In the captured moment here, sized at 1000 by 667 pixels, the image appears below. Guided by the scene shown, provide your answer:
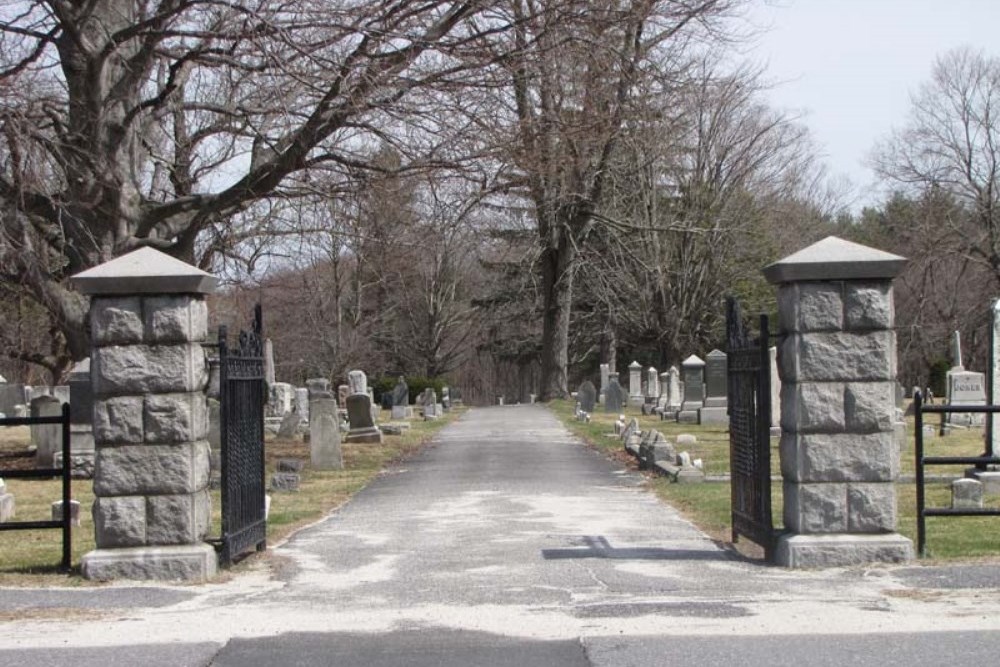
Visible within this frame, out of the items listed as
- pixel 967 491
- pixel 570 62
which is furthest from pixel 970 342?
pixel 967 491

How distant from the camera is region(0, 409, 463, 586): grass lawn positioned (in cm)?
998

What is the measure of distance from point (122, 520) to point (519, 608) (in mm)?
3353

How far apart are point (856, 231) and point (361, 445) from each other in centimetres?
4261

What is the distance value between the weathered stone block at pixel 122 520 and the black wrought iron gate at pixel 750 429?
193 inches

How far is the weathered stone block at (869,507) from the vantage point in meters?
9.34

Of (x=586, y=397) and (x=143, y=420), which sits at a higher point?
(x=143, y=420)

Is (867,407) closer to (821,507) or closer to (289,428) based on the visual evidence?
(821,507)

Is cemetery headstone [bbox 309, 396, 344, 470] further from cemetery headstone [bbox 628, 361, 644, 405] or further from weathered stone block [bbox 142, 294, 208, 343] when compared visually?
cemetery headstone [bbox 628, 361, 644, 405]

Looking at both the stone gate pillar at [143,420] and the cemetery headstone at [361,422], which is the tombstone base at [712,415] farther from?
the stone gate pillar at [143,420]

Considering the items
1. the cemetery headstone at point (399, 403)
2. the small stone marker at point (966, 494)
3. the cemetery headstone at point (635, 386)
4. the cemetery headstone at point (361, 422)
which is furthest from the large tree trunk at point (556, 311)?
the small stone marker at point (966, 494)

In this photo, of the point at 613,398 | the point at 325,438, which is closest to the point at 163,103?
the point at 325,438

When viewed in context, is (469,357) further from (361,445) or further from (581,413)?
(361,445)

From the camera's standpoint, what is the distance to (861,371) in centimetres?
938

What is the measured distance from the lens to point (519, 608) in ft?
26.1
